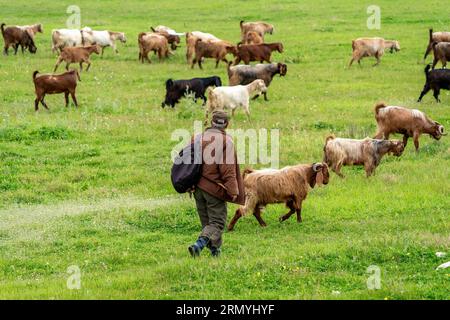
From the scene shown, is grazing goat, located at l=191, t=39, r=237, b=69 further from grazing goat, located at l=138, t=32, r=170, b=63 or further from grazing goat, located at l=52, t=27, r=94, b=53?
grazing goat, located at l=52, t=27, r=94, b=53

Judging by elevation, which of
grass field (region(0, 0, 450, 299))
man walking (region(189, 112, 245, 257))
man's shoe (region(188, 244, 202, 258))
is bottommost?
grass field (region(0, 0, 450, 299))

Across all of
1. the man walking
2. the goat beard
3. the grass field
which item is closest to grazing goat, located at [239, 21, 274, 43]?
the grass field

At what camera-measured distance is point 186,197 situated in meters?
15.8

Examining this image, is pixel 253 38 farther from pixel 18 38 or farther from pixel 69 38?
pixel 18 38

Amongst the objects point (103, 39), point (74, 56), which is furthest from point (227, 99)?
point (103, 39)

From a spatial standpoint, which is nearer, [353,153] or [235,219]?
[235,219]

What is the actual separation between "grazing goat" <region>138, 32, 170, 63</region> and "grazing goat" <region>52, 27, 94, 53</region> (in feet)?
10.2

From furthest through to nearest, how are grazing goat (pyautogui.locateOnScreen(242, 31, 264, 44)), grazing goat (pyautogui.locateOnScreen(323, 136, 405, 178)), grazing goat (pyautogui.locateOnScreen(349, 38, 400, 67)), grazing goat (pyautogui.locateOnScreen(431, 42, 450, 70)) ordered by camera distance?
1. grazing goat (pyautogui.locateOnScreen(242, 31, 264, 44))
2. grazing goat (pyautogui.locateOnScreen(349, 38, 400, 67))
3. grazing goat (pyautogui.locateOnScreen(431, 42, 450, 70))
4. grazing goat (pyautogui.locateOnScreen(323, 136, 405, 178))

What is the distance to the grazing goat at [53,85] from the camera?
23422 mm

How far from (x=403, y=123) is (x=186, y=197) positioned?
4.98 meters

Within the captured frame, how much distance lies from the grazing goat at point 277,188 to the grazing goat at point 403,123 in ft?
15.1

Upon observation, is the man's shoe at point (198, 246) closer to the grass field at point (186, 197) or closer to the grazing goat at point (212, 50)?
the grass field at point (186, 197)

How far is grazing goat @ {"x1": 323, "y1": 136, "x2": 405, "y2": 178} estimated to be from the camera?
54.6 feet

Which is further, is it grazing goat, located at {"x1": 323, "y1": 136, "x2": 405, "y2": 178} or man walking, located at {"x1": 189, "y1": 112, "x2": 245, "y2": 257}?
grazing goat, located at {"x1": 323, "y1": 136, "x2": 405, "y2": 178}
